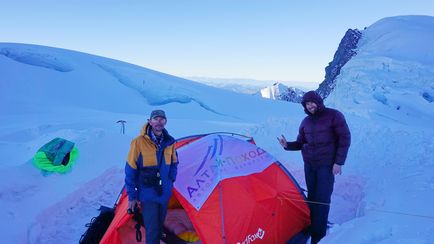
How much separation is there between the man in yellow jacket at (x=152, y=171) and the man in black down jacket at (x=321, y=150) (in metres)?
1.50

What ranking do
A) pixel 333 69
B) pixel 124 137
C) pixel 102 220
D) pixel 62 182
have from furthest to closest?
1. pixel 333 69
2. pixel 124 137
3. pixel 62 182
4. pixel 102 220

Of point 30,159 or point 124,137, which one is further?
point 124,137

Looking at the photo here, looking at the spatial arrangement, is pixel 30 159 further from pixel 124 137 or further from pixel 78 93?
pixel 78 93

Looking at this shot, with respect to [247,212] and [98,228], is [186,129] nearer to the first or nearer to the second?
[98,228]

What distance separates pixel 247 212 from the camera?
165 inches

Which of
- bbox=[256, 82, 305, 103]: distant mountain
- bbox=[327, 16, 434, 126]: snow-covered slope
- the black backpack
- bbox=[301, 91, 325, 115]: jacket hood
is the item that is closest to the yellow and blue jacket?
the black backpack

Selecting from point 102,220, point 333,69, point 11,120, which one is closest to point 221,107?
point 11,120

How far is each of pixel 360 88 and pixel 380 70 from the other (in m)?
2.51

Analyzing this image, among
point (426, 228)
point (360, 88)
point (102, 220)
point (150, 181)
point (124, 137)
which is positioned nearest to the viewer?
point (426, 228)

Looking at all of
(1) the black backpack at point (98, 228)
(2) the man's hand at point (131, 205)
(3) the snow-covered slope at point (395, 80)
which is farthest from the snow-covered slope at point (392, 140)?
(1) the black backpack at point (98, 228)

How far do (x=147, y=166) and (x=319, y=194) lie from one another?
1.90m

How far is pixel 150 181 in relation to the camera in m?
3.63

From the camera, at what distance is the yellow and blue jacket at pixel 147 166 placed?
11.8ft

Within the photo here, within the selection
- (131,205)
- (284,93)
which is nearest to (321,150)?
(131,205)
